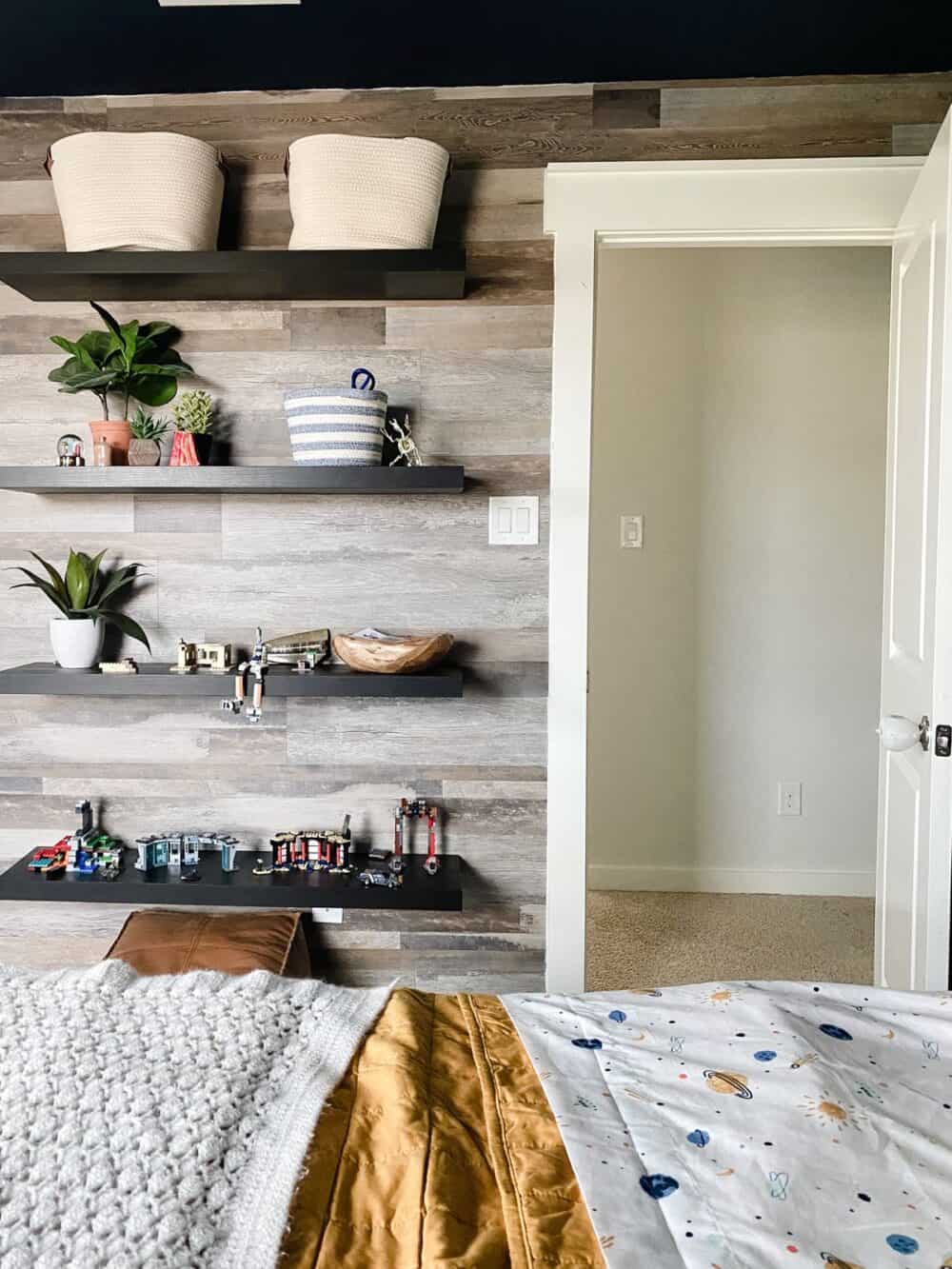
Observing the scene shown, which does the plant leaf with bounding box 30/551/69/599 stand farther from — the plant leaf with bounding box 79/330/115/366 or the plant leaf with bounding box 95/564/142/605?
the plant leaf with bounding box 79/330/115/366

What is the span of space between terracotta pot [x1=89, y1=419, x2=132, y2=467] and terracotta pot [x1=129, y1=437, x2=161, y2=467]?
20mm

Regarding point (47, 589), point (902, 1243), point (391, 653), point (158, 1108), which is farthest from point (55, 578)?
point (902, 1243)

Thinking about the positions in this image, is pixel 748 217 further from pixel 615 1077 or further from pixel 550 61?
pixel 615 1077

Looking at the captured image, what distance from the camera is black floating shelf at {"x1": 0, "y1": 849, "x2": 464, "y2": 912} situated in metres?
2.36

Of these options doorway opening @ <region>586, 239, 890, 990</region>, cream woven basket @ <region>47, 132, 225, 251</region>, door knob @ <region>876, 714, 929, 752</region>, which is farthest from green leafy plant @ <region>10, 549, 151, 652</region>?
doorway opening @ <region>586, 239, 890, 990</region>

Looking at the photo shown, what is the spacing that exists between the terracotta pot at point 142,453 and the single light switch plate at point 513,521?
31.4 inches

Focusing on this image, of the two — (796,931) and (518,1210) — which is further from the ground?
(518,1210)

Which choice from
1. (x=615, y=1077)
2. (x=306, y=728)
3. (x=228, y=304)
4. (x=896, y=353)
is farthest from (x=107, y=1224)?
(x=896, y=353)

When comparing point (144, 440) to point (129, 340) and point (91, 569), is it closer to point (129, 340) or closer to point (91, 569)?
point (129, 340)

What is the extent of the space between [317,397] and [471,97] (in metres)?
0.84

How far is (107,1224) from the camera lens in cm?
84

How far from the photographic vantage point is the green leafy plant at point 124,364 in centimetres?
242

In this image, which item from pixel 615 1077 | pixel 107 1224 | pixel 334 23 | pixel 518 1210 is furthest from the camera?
pixel 334 23

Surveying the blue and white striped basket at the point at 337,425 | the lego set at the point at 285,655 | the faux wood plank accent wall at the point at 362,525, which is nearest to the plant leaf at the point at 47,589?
the faux wood plank accent wall at the point at 362,525
